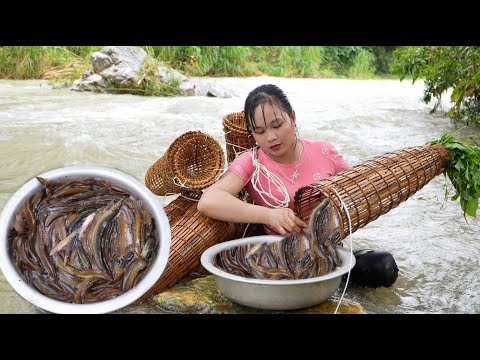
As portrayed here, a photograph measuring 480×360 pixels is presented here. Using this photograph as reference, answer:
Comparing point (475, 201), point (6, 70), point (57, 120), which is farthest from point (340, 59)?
point (475, 201)

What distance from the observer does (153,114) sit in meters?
8.27

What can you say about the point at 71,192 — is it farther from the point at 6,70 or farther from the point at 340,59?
the point at 340,59

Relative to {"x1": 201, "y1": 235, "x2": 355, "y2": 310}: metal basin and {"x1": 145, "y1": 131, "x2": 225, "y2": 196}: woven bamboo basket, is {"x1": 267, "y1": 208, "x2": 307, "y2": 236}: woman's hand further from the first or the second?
{"x1": 145, "y1": 131, "x2": 225, "y2": 196}: woven bamboo basket

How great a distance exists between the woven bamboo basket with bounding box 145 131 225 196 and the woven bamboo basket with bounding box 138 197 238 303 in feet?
0.54

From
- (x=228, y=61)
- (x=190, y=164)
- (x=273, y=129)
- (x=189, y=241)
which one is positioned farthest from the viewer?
(x=228, y=61)

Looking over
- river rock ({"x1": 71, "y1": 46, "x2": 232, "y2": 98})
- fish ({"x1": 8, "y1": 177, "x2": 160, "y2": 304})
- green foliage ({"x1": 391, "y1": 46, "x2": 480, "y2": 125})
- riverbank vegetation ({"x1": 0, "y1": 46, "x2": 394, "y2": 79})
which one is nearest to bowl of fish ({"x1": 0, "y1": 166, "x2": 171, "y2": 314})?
fish ({"x1": 8, "y1": 177, "x2": 160, "y2": 304})

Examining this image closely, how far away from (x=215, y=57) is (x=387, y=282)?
10.3m

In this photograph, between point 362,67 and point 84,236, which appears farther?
point 362,67

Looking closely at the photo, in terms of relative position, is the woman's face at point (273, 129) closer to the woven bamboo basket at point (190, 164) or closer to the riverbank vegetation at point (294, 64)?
the woven bamboo basket at point (190, 164)

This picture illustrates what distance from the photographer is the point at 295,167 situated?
298 cm

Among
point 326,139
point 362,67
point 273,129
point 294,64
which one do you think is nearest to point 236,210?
point 273,129

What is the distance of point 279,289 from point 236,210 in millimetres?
524

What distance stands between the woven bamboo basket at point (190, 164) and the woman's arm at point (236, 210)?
15cm

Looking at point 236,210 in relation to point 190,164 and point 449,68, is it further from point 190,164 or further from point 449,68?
point 449,68
